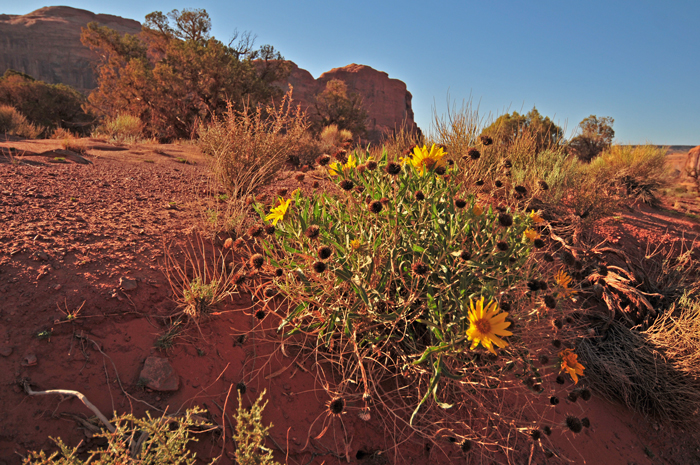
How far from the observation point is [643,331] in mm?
2852

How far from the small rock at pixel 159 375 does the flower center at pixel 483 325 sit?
1.47 meters

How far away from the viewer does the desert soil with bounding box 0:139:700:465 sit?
5.02ft

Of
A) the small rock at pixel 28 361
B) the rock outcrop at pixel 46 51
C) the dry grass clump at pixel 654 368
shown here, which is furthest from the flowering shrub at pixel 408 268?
the rock outcrop at pixel 46 51

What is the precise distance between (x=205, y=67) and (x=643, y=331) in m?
13.2

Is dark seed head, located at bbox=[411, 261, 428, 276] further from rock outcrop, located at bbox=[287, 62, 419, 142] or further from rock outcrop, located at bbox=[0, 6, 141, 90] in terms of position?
rock outcrop, located at bbox=[0, 6, 141, 90]

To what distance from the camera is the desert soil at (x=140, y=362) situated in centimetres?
153

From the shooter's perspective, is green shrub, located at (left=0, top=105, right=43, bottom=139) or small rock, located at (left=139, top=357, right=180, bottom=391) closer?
small rock, located at (left=139, top=357, right=180, bottom=391)

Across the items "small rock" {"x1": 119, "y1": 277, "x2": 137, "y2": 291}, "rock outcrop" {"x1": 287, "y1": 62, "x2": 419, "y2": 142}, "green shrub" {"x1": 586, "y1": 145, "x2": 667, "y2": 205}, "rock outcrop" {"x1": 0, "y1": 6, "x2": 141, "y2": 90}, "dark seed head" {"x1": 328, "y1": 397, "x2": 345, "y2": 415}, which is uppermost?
"rock outcrop" {"x1": 287, "y1": 62, "x2": 419, "y2": 142}

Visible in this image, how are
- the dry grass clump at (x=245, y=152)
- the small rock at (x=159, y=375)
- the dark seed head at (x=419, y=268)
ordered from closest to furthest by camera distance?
1. the dark seed head at (x=419, y=268)
2. the small rock at (x=159, y=375)
3. the dry grass clump at (x=245, y=152)

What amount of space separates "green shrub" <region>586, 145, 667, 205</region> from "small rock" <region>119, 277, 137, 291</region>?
9.74 meters

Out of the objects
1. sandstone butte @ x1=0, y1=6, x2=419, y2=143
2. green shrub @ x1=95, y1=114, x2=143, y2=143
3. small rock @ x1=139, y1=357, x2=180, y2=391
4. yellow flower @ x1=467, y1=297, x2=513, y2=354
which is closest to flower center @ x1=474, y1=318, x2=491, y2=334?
yellow flower @ x1=467, y1=297, x2=513, y2=354

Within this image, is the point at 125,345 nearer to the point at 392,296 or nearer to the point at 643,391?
the point at 392,296

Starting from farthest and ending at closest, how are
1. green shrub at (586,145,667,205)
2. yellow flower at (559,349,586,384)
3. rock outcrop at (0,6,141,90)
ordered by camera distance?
1. rock outcrop at (0,6,141,90)
2. green shrub at (586,145,667,205)
3. yellow flower at (559,349,586,384)

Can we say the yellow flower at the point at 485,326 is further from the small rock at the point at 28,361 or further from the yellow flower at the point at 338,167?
the small rock at the point at 28,361
